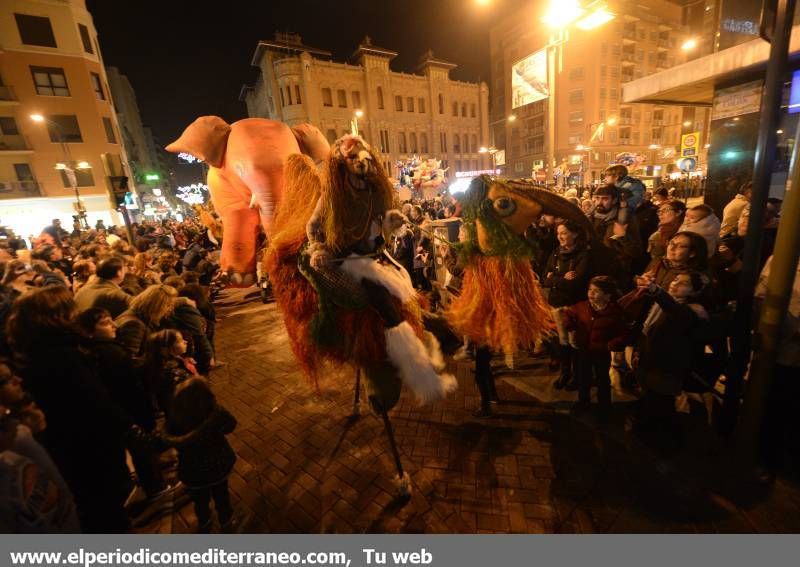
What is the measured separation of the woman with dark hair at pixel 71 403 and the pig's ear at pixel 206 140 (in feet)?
9.26

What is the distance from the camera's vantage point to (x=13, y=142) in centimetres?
2233

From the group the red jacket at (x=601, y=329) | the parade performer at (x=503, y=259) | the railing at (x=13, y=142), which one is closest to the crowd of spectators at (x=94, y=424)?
the parade performer at (x=503, y=259)

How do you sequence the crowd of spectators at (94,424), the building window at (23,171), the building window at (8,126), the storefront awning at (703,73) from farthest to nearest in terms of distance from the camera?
1. the building window at (23,171)
2. the building window at (8,126)
3. the storefront awning at (703,73)
4. the crowd of spectators at (94,424)

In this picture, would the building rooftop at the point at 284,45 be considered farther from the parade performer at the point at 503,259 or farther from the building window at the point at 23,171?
the parade performer at the point at 503,259

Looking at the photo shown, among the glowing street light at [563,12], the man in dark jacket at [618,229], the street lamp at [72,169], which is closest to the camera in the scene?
the man in dark jacket at [618,229]

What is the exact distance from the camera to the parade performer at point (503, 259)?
283 centimetres

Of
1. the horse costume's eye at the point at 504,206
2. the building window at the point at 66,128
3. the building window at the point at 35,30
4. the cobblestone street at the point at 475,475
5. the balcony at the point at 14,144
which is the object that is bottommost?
the cobblestone street at the point at 475,475

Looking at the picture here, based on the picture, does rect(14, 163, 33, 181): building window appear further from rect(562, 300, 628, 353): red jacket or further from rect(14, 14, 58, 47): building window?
rect(562, 300, 628, 353): red jacket

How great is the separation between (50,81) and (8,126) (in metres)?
3.87

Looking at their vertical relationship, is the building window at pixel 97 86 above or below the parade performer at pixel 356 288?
above

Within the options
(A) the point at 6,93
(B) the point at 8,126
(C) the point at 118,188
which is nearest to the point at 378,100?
(A) the point at 6,93

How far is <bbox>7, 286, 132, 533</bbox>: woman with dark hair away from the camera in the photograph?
2.17 m

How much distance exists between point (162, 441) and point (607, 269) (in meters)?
4.36
